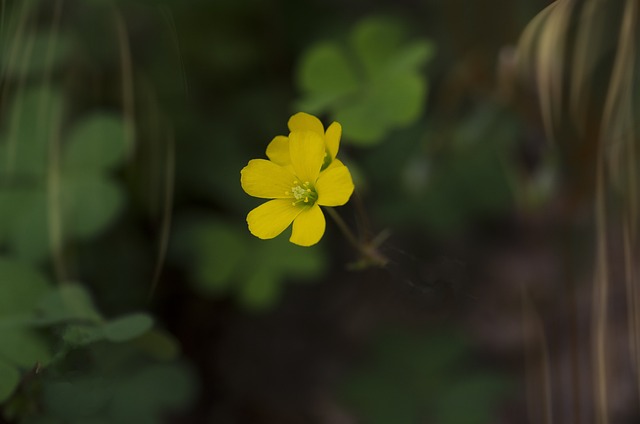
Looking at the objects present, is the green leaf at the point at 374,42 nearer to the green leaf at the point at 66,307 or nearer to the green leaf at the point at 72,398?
the green leaf at the point at 66,307

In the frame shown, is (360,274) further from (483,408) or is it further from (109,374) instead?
(109,374)

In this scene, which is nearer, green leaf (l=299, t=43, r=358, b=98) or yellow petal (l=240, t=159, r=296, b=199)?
yellow petal (l=240, t=159, r=296, b=199)

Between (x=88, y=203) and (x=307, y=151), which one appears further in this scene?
(x=88, y=203)

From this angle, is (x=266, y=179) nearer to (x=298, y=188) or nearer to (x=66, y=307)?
(x=298, y=188)

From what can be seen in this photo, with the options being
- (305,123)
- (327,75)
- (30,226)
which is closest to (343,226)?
(305,123)

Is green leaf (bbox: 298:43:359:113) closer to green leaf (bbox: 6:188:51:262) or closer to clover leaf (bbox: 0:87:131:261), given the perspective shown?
clover leaf (bbox: 0:87:131:261)

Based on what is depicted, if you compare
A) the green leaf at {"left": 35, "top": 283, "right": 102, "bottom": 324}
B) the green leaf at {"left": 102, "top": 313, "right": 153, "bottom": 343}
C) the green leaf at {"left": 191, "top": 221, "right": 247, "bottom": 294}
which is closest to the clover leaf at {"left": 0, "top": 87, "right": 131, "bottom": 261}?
the green leaf at {"left": 35, "top": 283, "right": 102, "bottom": 324}

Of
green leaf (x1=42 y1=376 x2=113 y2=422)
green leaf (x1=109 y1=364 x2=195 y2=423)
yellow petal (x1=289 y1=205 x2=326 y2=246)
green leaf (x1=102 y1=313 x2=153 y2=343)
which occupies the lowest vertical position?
green leaf (x1=42 y1=376 x2=113 y2=422)

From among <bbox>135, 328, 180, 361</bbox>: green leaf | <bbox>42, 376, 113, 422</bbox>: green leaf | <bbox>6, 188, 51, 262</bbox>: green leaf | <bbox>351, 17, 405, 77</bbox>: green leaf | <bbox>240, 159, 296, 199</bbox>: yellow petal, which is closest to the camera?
<bbox>240, 159, 296, 199</bbox>: yellow petal
